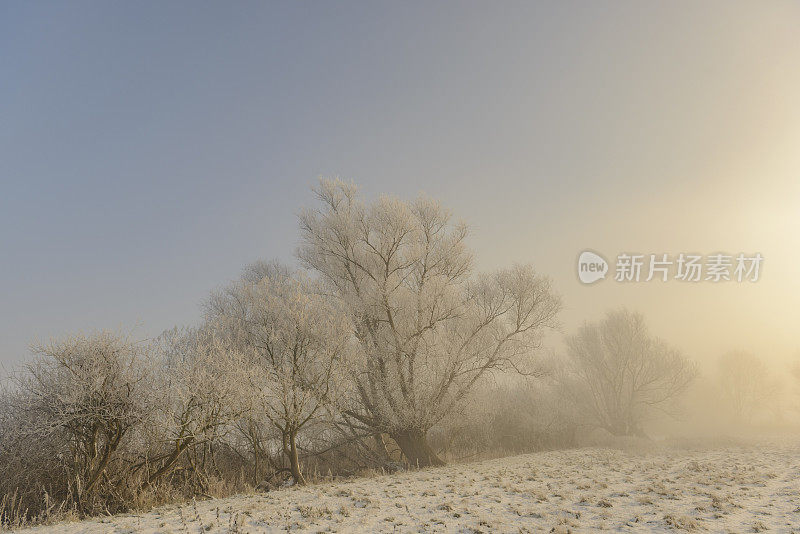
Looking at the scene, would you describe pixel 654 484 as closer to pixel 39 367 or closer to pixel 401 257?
pixel 401 257

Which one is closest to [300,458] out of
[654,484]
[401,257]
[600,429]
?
[401,257]

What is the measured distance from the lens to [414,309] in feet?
64.6

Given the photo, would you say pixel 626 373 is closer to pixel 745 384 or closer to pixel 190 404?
pixel 745 384

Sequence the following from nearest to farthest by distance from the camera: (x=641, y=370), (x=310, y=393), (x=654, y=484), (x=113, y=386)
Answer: (x=113, y=386) → (x=654, y=484) → (x=310, y=393) → (x=641, y=370)

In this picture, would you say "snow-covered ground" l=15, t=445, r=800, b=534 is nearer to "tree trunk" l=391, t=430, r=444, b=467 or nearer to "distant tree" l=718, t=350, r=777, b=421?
"tree trunk" l=391, t=430, r=444, b=467

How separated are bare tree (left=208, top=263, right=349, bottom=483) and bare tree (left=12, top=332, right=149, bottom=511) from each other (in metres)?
3.89

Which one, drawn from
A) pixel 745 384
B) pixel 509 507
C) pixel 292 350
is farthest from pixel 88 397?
pixel 745 384

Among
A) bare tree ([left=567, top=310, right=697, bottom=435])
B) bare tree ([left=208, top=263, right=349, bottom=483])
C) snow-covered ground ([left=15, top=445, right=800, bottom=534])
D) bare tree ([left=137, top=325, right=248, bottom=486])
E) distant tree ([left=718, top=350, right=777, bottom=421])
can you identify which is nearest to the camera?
snow-covered ground ([left=15, top=445, right=800, bottom=534])

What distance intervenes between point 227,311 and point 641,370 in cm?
3334

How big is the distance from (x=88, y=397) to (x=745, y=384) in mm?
70690

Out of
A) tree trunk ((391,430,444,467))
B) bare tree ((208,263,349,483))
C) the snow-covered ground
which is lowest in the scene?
tree trunk ((391,430,444,467))

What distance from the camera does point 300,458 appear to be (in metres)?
20.5

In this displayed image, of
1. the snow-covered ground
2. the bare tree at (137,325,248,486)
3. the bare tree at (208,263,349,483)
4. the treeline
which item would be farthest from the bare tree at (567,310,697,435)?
the bare tree at (137,325,248,486)

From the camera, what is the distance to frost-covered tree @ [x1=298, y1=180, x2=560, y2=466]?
63.8 feet
